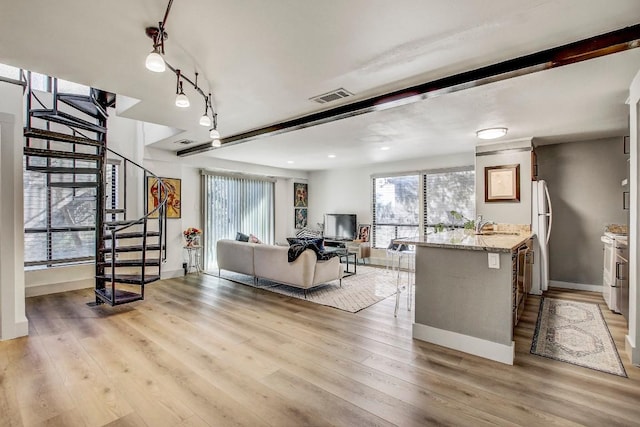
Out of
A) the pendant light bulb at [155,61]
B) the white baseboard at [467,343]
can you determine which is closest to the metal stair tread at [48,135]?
the pendant light bulb at [155,61]

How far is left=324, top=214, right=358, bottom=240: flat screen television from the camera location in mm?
7848

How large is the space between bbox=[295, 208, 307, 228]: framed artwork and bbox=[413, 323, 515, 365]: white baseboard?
604cm

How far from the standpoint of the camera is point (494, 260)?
272 centimetres

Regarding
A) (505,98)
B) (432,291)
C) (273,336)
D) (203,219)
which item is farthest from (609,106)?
(203,219)

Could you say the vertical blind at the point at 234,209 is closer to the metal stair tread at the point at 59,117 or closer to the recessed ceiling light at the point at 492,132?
the metal stair tread at the point at 59,117

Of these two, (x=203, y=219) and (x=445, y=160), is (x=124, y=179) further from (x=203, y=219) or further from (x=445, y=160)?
(x=445, y=160)

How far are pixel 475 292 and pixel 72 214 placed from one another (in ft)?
20.4

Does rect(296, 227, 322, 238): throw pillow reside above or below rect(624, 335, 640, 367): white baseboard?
above

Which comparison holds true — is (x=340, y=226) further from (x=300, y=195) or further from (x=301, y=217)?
(x=300, y=195)

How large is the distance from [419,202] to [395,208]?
658 mm

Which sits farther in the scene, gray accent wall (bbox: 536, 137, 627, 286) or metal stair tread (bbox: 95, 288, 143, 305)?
gray accent wall (bbox: 536, 137, 627, 286)

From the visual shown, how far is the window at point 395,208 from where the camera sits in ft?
23.0

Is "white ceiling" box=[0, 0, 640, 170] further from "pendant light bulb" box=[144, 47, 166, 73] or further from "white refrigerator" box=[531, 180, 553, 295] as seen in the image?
"white refrigerator" box=[531, 180, 553, 295]

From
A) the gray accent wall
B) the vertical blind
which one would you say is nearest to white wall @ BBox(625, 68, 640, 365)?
the gray accent wall
